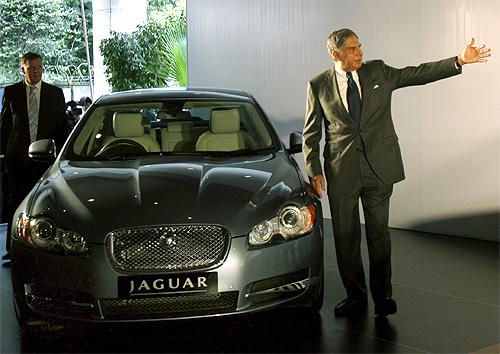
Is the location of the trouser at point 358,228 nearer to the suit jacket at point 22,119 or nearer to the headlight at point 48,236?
the headlight at point 48,236

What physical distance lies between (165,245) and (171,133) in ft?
5.10

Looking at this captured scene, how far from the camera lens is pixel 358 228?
4695 mm

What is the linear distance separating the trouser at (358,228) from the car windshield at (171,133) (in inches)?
24.3

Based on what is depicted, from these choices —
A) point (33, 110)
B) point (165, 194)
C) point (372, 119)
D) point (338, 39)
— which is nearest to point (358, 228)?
point (372, 119)

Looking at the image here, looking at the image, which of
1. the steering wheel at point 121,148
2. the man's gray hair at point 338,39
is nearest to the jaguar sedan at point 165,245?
the steering wheel at point 121,148

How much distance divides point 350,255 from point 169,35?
15.1m

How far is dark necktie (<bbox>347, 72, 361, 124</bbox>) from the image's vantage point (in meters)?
4.54

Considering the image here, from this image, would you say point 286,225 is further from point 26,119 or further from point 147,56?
point 147,56

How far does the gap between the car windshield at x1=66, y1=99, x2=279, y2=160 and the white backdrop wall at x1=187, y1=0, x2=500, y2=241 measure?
2.34 m

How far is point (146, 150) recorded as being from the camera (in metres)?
5.07

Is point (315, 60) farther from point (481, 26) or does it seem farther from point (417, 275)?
point (417, 275)

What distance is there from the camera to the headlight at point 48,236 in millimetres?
3865

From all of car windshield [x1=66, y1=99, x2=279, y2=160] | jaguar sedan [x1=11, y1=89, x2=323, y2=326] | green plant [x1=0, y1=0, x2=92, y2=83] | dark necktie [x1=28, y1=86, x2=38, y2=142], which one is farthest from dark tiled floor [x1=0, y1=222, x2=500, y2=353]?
green plant [x1=0, y1=0, x2=92, y2=83]

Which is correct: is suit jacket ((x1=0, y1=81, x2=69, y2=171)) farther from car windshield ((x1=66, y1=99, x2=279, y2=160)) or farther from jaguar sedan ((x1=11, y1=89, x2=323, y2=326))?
jaguar sedan ((x1=11, y1=89, x2=323, y2=326))
